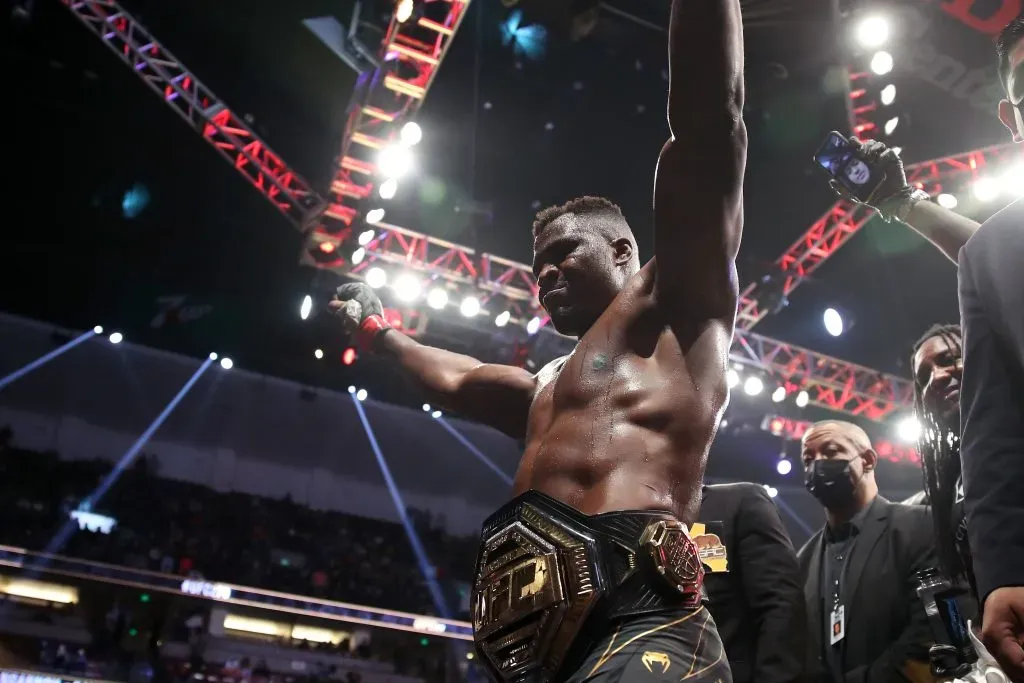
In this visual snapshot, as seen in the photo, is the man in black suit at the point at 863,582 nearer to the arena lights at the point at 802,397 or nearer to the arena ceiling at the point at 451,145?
the arena ceiling at the point at 451,145

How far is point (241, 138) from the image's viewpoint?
7.22 m

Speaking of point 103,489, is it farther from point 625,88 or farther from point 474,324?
point 625,88

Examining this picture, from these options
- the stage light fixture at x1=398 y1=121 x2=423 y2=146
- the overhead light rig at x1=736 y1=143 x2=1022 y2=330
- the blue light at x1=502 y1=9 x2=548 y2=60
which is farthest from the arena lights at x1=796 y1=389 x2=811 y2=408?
the stage light fixture at x1=398 y1=121 x2=423 y2=146

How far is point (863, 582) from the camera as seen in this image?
2.53 meters

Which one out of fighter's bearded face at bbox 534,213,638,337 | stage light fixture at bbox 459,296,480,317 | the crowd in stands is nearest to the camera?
fighter's bearded face at bbox 534,213,638,337

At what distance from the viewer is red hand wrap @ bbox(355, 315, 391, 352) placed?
2410 mm

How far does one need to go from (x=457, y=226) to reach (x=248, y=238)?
278 centimetres

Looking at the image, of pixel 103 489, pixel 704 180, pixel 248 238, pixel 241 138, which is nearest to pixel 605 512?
pixel 704 180

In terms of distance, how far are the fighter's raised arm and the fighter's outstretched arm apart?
1.92 ft

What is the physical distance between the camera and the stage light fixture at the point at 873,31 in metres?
5.66

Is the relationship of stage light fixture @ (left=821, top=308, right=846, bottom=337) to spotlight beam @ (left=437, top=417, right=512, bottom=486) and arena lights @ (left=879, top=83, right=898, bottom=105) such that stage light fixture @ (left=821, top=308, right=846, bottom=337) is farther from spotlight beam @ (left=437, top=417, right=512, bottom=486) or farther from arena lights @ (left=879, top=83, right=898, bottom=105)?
spotlight beam @ (left=437, top=417, right=512, bottom=486)

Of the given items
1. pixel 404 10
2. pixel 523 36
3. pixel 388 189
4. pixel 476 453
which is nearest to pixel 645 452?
pixel 404 10

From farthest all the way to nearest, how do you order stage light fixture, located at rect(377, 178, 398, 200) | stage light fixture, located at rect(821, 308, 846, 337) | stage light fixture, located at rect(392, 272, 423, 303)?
stage light fixture, located at rect(821, 308, 846, 337)
stage light fixture, located at rect(392, 272, 423, 303)
stage light fixture, located at rect(377, 178, 398, 200)

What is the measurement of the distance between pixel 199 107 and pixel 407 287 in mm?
2360
